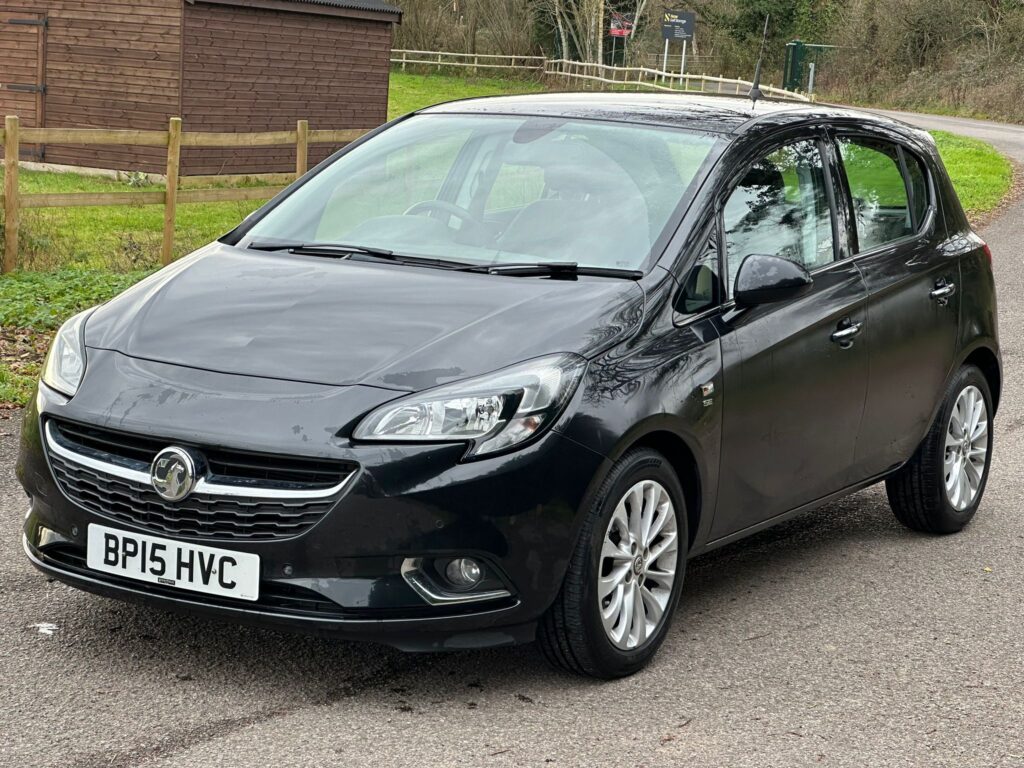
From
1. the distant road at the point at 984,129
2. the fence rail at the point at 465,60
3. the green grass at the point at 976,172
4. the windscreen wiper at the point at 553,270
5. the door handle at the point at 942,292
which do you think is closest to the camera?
the windscreen wiper at the point at 553,270

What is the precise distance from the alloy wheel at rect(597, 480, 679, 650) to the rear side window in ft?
5.69

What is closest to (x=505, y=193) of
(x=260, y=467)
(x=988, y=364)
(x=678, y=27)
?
(x=260, y=467)

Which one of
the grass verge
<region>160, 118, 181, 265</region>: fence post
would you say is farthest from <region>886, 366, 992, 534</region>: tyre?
<region>160, 118, 181, 265</region>: fence post

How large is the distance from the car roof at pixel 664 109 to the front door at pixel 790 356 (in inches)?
6.0

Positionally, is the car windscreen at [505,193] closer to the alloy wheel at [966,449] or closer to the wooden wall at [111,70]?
the alloy wheel at [966,449]

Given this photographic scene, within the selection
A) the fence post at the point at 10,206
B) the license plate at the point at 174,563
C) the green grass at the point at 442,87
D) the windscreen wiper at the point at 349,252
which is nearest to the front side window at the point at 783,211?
Answer: the windscreen wiper at the point at 349,252

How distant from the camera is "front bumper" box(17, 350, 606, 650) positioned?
152 inches

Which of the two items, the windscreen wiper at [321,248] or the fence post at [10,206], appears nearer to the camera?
the windscreen wiper at [321,248]

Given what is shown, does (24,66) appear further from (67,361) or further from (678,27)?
(678,27)

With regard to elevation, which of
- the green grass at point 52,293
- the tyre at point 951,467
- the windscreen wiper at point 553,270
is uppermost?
the windscreen wiper at point 553,270

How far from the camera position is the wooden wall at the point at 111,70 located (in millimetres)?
26062

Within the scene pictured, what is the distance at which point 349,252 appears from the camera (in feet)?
16.4

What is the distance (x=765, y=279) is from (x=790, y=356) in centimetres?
37

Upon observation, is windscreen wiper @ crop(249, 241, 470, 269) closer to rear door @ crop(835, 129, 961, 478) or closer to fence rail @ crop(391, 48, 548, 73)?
rear door @ crop(835, 129, 961, 478)
